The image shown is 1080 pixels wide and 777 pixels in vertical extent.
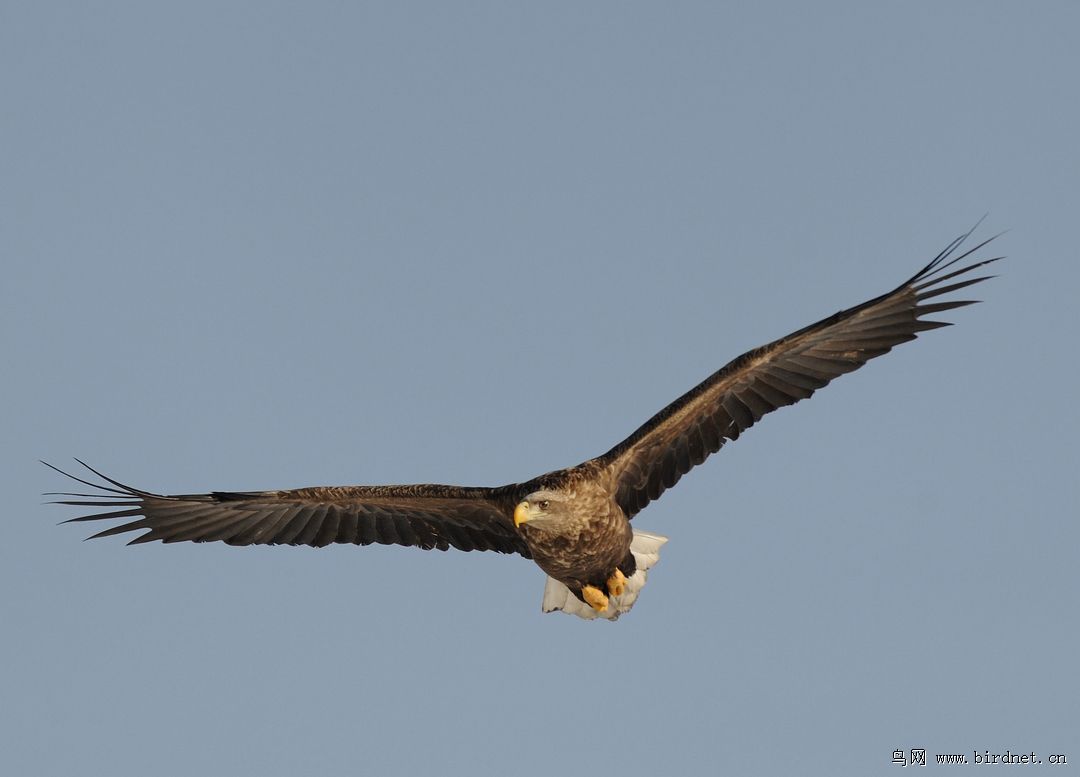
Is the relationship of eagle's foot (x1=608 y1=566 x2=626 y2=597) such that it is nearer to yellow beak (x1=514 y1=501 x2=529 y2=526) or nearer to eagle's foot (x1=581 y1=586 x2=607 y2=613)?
eagle's foot (x1=581 y1=586 x2=607 y2=613)

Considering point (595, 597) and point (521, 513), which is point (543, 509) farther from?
point (595, 597)

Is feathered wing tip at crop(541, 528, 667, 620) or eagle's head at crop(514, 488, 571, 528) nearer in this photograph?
eagle's head at crop(514, 488, 571, 528)

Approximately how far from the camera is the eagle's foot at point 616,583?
46.8ft

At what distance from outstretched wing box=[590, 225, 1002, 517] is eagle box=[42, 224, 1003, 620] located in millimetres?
12

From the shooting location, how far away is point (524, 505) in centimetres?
1297

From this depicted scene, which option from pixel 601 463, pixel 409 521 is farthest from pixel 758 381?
pixel 409 521

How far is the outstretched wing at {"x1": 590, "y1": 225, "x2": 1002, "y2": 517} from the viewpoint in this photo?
13.4 m

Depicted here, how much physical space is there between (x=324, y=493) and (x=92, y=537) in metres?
2.24

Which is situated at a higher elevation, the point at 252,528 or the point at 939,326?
the point at 939,326

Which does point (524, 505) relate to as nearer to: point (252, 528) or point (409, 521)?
point (409, 521)

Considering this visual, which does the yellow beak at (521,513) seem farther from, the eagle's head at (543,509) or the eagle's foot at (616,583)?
the eagle's foot at (616,583)

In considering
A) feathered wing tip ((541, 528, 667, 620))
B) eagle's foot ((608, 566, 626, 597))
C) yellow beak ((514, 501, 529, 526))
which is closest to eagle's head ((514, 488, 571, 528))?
yellow beak ((514, 501, 529, 526))

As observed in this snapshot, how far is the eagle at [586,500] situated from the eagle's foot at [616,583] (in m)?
0.01

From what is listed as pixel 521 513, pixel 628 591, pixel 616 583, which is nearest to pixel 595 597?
pixel 616 583
